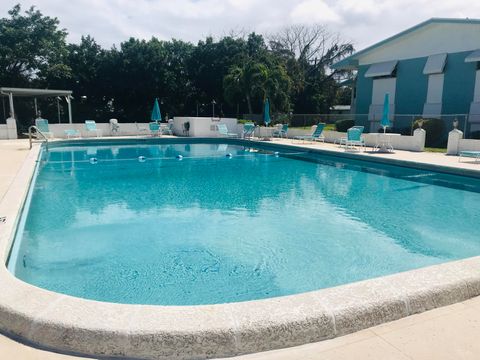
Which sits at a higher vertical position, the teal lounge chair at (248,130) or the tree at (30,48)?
the tree at (30,48)

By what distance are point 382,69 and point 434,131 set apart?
700 cm

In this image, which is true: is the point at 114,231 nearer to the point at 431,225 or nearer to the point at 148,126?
the point at 431,225

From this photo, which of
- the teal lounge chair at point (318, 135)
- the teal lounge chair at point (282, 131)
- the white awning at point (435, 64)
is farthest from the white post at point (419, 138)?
the teal lounge chair at point (282, 131)

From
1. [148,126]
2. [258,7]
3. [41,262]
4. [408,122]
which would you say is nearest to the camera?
[41,262]

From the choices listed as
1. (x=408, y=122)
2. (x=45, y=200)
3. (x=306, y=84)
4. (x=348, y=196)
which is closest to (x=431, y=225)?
(x=348, y=196)

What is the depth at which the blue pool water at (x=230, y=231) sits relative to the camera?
4387 millimetres

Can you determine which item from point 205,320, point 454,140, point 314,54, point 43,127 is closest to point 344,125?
point 454,140

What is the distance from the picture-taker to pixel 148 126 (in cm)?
2391

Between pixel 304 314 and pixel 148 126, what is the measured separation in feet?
74.7

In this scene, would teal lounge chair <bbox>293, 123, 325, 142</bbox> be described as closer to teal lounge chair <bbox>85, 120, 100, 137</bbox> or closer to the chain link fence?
the chain link fence

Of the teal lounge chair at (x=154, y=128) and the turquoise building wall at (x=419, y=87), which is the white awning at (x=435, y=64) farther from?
the teal lounge chair at (x=154, y=128)

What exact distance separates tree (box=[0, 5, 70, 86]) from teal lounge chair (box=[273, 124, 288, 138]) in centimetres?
1547

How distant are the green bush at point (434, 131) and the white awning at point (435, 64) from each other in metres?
4.08

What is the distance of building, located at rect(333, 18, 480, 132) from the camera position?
19.0 m
